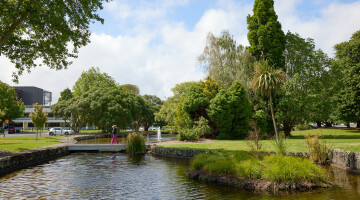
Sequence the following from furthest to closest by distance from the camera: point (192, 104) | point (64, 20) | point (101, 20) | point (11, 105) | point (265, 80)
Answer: point (11, 105) → point (192, 104) → point (265, 80) → point (101, 20) → point (64, 20)

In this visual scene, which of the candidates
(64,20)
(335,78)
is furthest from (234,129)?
(64,20)

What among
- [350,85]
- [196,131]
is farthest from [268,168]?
[350,85]

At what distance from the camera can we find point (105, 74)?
248ft

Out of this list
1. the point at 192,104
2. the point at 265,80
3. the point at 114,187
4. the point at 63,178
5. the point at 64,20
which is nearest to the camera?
the point at 114,187

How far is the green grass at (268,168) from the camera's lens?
11328mm

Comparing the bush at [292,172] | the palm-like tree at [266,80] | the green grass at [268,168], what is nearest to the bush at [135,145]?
the palm-like tree at [266,80]

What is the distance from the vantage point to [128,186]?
12.1 metres

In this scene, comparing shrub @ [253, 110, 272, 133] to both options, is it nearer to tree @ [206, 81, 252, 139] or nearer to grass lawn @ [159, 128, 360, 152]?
tree @ [206, 81, 252, 139]

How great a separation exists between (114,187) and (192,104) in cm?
2177

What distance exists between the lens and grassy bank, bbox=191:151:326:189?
11320mm

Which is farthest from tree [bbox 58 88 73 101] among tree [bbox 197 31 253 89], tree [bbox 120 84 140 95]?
tree [bbox 197 31 253 89]

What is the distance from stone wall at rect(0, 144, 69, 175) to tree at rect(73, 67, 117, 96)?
49.1 metres

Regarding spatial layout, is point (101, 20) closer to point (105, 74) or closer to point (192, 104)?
point (192, 104)

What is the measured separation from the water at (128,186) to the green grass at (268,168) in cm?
88
